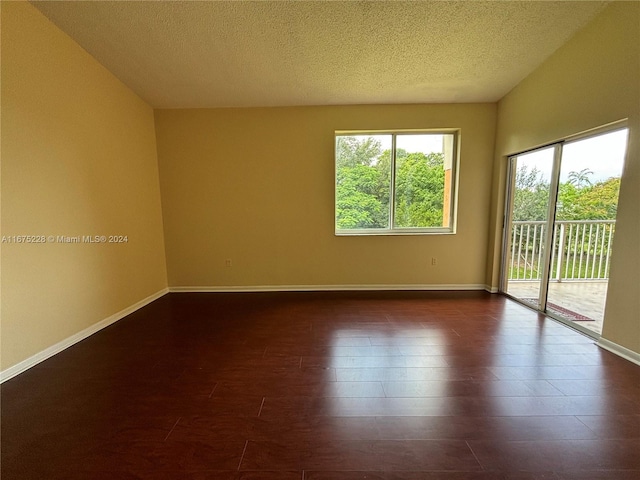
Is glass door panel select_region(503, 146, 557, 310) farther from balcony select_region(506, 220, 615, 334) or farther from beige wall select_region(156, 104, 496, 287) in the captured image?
beige wall select_region(156, 104, 496, 287)

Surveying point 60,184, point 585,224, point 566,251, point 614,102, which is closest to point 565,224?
point 585,224

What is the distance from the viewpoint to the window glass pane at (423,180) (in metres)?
3.63

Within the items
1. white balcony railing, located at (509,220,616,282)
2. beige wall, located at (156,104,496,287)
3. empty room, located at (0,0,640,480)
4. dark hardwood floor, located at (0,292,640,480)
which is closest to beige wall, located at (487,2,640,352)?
empty room, located at (0,0,640,480)

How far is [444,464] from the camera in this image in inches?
45.1

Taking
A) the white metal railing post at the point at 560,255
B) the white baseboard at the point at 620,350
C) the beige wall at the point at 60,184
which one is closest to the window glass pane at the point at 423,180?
the white metal railing post at the point at 560,255

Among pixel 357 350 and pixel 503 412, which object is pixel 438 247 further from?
pixel 503 412

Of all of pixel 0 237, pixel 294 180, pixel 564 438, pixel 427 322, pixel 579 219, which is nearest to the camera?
pixel 564 438

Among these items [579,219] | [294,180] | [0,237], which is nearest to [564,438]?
[579,219]

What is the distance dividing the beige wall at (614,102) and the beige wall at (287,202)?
105 centimetres

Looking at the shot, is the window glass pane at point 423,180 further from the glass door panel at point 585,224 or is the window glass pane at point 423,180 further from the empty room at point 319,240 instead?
the glass door panel at point 585,224

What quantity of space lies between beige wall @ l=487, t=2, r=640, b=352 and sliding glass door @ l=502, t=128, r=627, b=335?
0.57 feet

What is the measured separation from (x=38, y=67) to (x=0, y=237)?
4.51ft

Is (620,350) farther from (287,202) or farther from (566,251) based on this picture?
(287,202)

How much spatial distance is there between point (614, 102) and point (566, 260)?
233 cm
